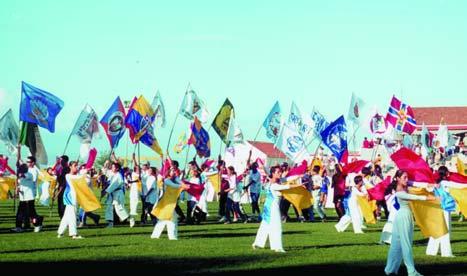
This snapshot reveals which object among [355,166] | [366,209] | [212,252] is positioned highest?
[355,166]

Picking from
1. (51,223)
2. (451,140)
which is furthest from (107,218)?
(451,140)

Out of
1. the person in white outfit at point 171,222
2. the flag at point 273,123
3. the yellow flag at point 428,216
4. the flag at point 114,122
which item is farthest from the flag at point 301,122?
the yellow flag at point 428,216

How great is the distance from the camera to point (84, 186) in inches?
837

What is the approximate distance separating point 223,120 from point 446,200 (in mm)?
14329

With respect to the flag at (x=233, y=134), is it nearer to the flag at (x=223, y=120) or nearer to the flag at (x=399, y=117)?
the flag at (x=223, y=120)

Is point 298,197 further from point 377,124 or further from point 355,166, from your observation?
point 377,124

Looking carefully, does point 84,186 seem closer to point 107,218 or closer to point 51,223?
point 107,218

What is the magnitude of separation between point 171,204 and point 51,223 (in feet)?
24.2

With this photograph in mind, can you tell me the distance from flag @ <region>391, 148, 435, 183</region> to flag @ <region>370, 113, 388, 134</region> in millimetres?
22834

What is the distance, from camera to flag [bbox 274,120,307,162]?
1045 inches

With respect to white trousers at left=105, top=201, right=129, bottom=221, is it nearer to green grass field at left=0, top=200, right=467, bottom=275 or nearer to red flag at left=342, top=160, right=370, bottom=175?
green grass field at left=0, top=200, right=467, bottom=275

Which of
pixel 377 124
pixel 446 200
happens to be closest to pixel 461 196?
pixel 446 200

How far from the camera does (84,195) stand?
842 inches

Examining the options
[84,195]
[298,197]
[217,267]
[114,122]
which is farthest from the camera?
[114,122]
